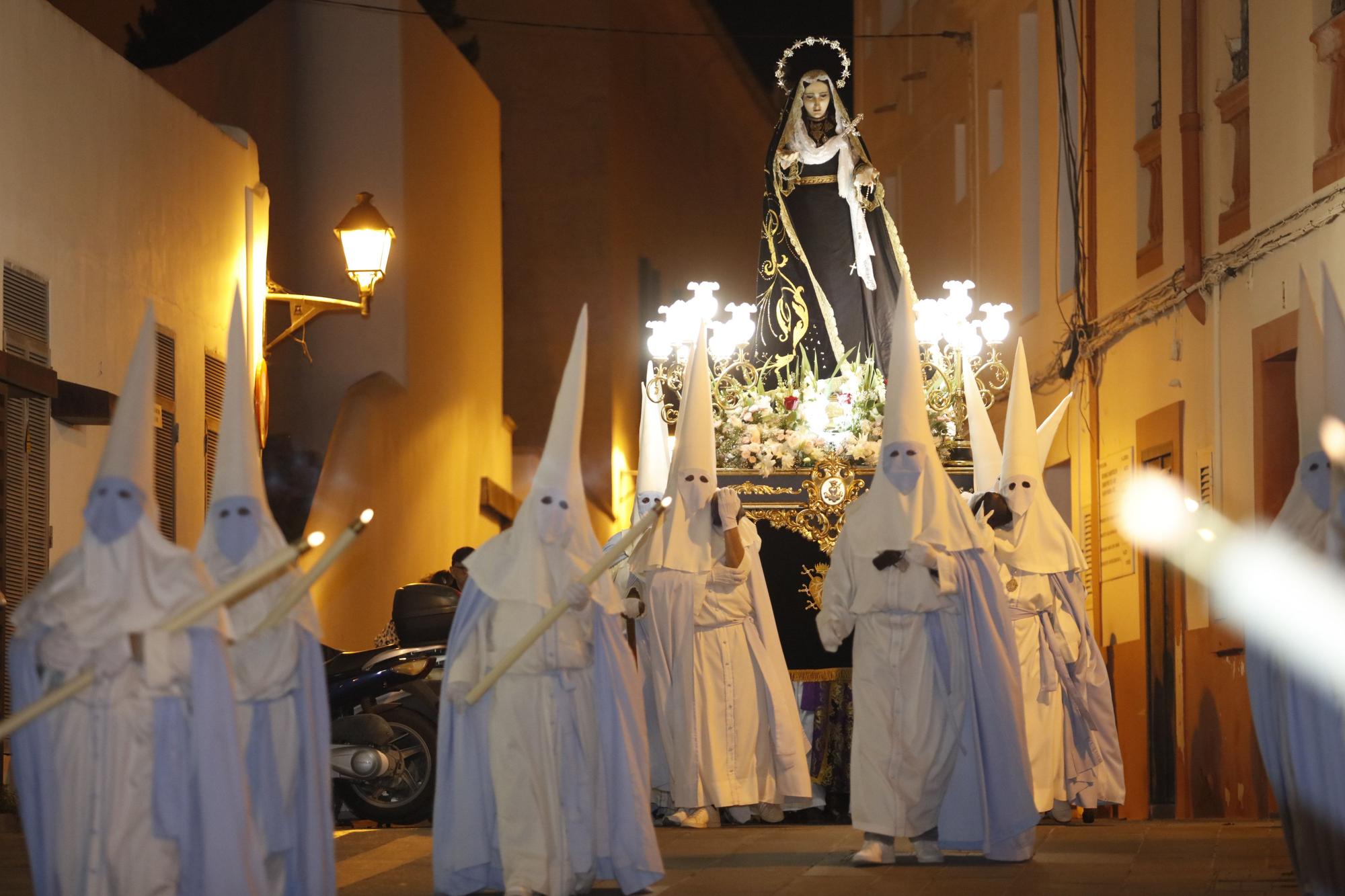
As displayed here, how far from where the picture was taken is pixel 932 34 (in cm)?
2439

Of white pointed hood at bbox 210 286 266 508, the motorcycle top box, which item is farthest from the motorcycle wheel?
white pointed hood at bbox 210 286 266 508

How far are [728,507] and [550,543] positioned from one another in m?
2.94

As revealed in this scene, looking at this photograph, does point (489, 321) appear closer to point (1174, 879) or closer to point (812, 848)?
point (812, 848)

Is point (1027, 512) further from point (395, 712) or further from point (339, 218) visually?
point (339, 218)

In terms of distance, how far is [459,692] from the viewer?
9133 mm

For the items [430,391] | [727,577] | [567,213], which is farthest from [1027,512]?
[567,213]

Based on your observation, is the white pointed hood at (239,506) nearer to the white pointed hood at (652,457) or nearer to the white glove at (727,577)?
the white glove at (727,577)

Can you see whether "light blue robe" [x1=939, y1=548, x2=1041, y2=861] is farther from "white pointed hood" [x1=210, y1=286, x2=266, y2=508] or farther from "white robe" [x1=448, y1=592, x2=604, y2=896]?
"white pointed hood" [x1=210, y1=286, x2=266, y2=508]

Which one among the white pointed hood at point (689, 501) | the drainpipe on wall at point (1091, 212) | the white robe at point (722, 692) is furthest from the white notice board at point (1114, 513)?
the white pointed hood at point (689, 501)

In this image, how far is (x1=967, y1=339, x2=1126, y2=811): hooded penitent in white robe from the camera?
1259 centimetres

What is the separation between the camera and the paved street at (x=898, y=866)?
896 cm

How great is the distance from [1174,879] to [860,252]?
7.39 meters

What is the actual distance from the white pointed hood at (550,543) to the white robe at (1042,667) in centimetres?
379

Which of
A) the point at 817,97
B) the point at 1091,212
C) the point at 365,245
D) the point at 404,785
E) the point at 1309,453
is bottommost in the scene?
the point at 404,785
